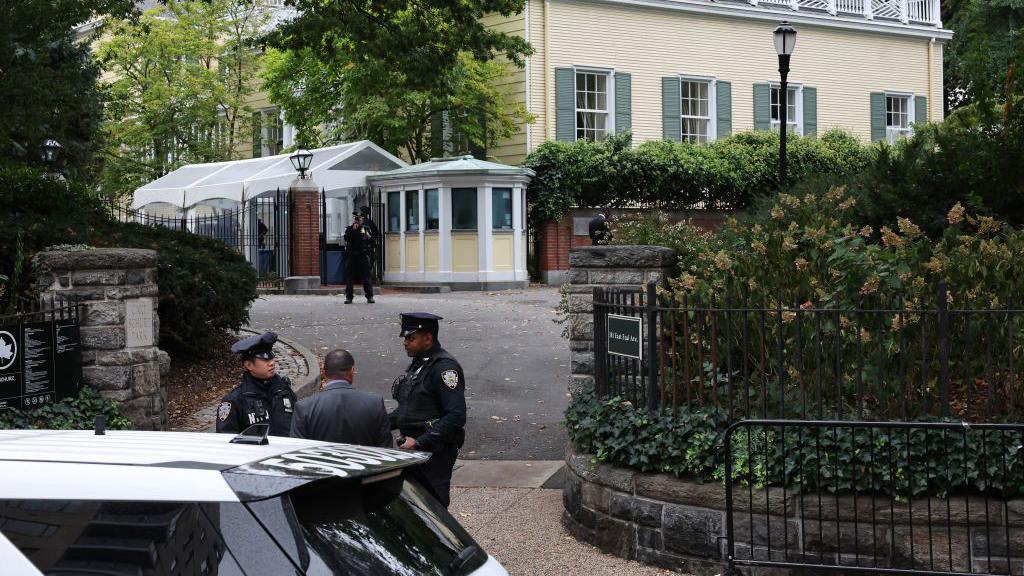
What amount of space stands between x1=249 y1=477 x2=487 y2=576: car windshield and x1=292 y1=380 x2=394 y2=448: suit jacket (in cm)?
245

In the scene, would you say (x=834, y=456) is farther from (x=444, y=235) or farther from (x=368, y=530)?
(x=444, y=235)

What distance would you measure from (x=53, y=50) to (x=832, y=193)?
15155mm

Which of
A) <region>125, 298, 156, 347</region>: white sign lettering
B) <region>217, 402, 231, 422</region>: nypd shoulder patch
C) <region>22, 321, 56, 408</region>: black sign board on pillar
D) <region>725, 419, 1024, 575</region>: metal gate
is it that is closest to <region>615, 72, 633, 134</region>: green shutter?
<region>125, 298, 156, 347</region>: white sign lettering

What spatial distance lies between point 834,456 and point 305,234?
20.7 m

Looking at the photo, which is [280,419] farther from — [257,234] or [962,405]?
[257,234]

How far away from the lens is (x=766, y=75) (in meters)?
33.5

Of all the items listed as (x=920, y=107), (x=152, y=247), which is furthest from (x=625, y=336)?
(x=920, y=107)

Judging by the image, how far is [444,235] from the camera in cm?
2688

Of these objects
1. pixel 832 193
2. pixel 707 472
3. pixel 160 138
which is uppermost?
pixel 160 138

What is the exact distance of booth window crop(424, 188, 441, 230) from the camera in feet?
88.8

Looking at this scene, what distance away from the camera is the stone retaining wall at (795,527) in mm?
6578

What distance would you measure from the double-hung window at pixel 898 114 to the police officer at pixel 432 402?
31.9 metres

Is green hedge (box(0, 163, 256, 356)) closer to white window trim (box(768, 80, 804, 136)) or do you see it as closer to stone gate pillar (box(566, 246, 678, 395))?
stone gate pillar (box(566, 246, 678, 395))

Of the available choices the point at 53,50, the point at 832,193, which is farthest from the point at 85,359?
the point at 53,50
